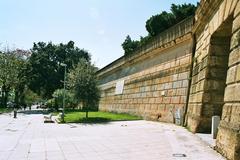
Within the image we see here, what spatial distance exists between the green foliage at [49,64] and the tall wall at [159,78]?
76.2 feet

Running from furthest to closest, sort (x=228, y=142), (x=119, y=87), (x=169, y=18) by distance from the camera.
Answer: (x=169, y=18) → (x=119, y=87) → (x=228, y=142)

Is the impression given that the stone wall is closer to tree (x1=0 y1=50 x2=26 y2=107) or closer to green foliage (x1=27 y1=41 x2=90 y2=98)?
green foliage (x1=27 y1=41 x2=90 y2=98)

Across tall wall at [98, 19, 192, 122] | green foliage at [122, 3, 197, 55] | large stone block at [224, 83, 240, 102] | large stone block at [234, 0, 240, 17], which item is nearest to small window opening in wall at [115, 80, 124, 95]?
tall wall at [98, 19, 192, 122]

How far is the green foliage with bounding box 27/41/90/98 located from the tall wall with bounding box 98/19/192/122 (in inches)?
914

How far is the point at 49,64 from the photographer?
50938 mm

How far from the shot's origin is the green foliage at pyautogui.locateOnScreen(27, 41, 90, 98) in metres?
49.7

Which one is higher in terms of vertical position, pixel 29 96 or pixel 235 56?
pixel 235 56

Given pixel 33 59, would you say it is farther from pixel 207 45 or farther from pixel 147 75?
pixel 207 45

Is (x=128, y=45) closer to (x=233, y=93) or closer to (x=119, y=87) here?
(x=119, y=87)

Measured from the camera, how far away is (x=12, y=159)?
29.2 ft

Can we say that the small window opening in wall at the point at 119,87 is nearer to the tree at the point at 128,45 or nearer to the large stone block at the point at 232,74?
the tree at the point at 128,45

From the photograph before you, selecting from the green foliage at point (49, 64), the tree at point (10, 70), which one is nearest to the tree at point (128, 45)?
the green foliage at point (49, 64)

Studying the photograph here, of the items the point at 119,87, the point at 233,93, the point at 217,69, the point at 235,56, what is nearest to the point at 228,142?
the point at 233,93

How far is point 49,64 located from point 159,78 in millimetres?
34182
